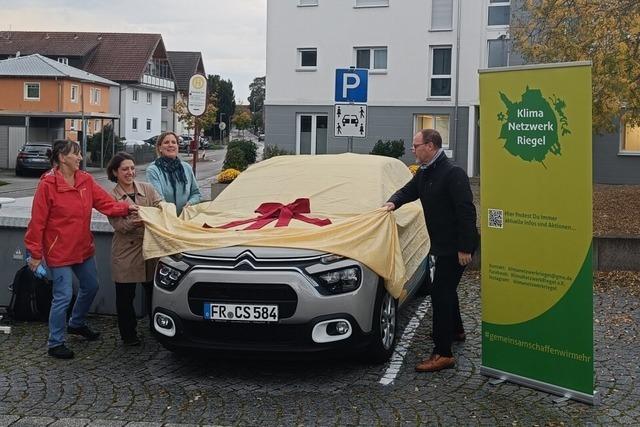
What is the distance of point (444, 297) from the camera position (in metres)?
5.98

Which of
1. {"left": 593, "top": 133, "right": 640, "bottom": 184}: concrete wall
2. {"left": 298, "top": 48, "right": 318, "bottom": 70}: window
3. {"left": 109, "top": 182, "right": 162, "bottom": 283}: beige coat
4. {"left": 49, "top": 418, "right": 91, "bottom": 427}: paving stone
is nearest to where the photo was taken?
{"left": 49, "top": 418, "right": 91, "bottom": 427}: paving stone

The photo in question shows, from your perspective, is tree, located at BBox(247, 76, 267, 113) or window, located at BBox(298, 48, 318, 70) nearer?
window, located at BBox(298, 48, 318, 70)

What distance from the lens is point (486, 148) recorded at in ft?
18.3

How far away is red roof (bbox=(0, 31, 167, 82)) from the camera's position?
6372cm

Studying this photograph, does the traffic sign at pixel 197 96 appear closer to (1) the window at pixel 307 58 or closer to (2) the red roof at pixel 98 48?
(1) the window at pixel 307 58

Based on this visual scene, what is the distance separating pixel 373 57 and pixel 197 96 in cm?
1992

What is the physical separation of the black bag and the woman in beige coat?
3.57 feet

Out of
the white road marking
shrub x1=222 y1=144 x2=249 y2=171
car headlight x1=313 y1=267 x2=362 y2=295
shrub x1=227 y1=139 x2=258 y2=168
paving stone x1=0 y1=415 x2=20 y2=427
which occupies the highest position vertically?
shrub x1=227 y1=139 x2=258 y2=168

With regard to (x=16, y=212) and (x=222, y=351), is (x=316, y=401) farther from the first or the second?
(x=16, y=212)

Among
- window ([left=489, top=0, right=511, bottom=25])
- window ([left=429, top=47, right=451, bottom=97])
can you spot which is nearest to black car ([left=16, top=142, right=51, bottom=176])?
window ([left=429, top=47, right=451, bottom=97])

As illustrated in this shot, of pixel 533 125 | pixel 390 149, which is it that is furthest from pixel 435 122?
pixel 533 125

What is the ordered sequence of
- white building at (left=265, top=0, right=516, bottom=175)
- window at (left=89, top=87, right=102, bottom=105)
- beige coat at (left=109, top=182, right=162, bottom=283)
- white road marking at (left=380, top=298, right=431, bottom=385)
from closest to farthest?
white road marking at (left=380, top=298, right=431, bottom=385)
beige coat at (left=109, top=182, right=162, bottom=283)
white building at (left=265, top=0, right=516, bottom=175)
window at (left=89, top=87, right=102, bottom=105)

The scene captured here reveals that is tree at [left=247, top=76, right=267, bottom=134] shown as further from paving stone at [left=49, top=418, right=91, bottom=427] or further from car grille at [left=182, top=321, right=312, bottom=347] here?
paving stone at [left=49, top=418, right=91, bottom=427]

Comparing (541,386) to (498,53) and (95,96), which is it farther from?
(95,96)
